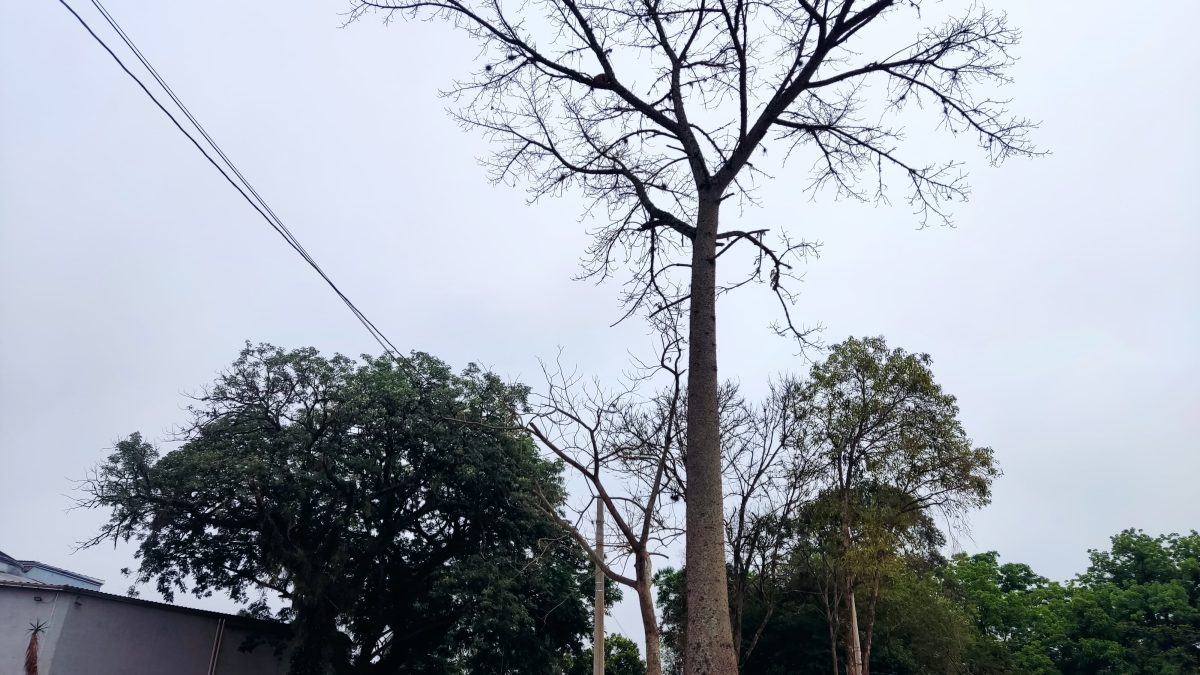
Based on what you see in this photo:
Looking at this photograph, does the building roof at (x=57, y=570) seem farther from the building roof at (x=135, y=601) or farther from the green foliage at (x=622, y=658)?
the green foliage at (x=622, y=658)

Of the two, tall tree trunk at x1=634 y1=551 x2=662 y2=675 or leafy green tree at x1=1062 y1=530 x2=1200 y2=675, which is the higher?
leafy green tree at x1=1062 y1=530 x2=1200 y2=675

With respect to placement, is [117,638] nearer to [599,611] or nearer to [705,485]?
[599,611]

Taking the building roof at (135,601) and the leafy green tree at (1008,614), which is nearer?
the building roof at (135,601)

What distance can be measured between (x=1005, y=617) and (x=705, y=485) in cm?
3610

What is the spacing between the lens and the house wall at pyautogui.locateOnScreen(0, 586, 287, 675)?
17078 mm

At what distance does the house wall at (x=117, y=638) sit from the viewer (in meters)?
17.1

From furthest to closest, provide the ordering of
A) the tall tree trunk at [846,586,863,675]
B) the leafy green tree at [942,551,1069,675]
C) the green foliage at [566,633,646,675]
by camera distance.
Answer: the green foliage at [566,633,646,675], the leafy green tree at [942,551,1069,675], the tall tree trunk at [846,586,863,675]

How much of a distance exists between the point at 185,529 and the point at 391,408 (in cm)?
565

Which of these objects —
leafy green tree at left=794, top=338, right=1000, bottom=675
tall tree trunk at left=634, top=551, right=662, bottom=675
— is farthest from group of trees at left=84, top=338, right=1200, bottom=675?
tall tree trunk at left=634, top=551, right=662, bottom=675

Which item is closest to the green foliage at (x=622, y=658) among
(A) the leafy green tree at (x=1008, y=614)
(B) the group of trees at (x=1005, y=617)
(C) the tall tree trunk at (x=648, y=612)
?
(B) the group of trees at (x=1005, y=617)

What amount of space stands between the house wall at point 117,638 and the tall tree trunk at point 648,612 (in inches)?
591

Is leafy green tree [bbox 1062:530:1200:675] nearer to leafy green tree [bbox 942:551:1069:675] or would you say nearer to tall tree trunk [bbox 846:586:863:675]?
leafy green tree [bbox 942:551:1069:675]

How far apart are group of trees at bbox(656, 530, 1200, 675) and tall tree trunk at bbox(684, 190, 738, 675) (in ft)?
51.0

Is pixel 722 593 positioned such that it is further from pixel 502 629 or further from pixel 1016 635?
pixel 1016 635
